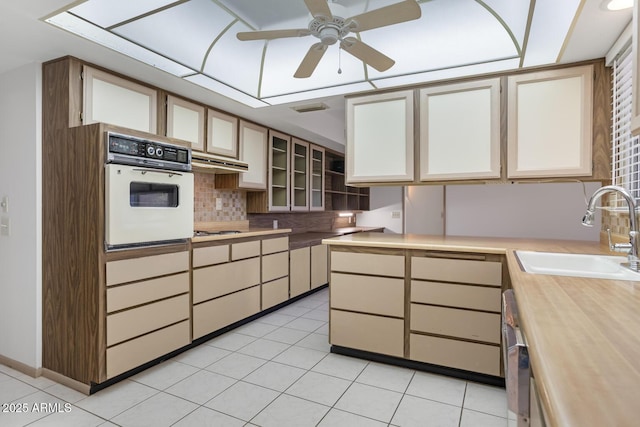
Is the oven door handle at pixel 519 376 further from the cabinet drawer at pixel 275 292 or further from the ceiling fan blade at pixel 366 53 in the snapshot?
the cabinet drawer at pixel 275 292

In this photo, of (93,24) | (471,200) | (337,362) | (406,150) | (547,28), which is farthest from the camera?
(471,200)

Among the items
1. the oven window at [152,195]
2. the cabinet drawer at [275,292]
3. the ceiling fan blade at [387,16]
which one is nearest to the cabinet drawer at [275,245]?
the cabinet drawer at [275,292]

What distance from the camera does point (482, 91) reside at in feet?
9.04

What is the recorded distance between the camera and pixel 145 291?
2.48 meters

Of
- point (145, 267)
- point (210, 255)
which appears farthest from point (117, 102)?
point (210, 255)

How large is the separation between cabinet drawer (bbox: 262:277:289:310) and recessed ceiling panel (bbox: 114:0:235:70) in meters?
2.32

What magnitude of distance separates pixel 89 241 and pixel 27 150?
0.97 metres

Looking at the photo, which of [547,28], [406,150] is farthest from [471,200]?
[547,28]

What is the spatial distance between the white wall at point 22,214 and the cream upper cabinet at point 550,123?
3583mm

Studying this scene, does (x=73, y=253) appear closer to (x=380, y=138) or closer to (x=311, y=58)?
(x=311, y=58)

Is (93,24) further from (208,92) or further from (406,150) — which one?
(406,150)

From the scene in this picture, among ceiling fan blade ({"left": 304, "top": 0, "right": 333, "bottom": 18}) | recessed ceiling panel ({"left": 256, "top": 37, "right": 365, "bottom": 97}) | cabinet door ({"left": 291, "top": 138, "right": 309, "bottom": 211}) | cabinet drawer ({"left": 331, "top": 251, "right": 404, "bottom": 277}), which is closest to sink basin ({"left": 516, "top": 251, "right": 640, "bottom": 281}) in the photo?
cabinet drawer ({"left": 331, "top": 251, "right": 404, "bottom": 277})

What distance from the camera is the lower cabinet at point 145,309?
229cm

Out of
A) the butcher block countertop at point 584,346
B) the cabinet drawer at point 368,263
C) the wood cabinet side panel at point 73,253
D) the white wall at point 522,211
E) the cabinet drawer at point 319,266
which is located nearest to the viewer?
the butcher block countertop at point 584,346
